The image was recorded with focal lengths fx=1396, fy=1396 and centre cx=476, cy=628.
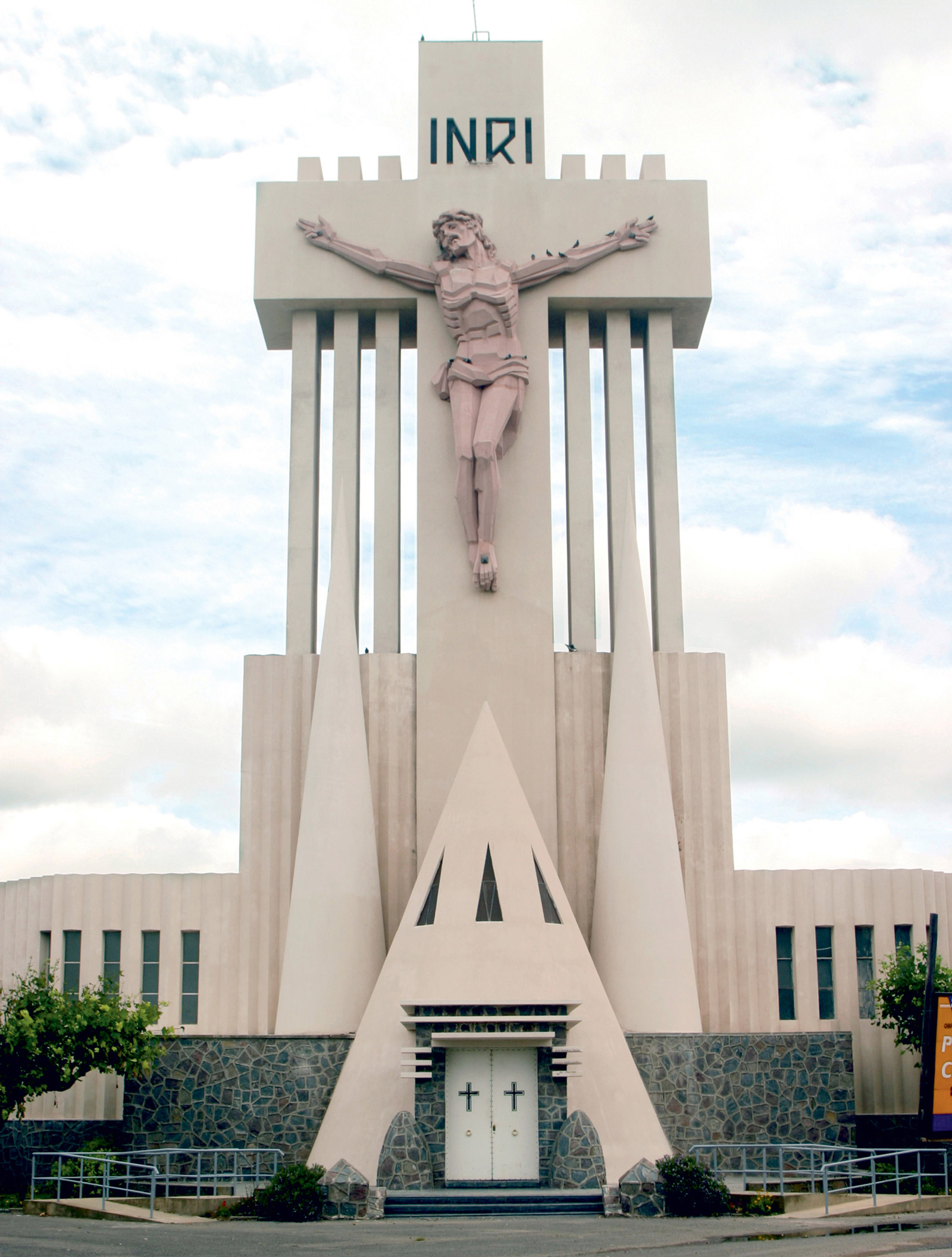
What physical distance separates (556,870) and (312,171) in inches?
619

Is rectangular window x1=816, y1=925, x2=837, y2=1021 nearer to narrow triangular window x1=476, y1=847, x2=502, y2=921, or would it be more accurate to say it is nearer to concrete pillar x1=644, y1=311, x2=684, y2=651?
concrete pillar x1=644, y1=311, x2=684, y2=651

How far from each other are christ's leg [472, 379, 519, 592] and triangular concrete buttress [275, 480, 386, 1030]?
2.73 meters

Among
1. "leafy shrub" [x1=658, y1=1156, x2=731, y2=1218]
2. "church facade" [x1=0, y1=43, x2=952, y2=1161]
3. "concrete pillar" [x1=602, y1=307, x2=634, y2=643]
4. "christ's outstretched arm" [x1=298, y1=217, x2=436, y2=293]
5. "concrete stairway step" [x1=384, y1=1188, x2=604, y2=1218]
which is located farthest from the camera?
"christ's outstretched arm" [x1=298, y1=217, x2=436, y2=293]

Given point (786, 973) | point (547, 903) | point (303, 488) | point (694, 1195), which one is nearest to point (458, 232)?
point (303, 488)

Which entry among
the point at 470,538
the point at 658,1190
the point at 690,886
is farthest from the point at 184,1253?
the point at 470,538

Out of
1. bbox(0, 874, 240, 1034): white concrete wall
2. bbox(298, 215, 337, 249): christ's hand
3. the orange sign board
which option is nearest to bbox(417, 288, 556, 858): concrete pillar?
bbox(298, 215, 337, 249): christ's hand

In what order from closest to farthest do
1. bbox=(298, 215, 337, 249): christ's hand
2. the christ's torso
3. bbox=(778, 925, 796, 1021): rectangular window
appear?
bbox=(778, 925, 796, 1021): rectangular window, the christ's torso, bbox=(298, 215, 337, 249): christ's hand

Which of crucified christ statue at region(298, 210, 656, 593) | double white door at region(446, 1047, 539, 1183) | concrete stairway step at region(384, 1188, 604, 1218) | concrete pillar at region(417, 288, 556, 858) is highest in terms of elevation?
crucified christ statue at region(298, 210, 656, 593)

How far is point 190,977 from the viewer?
26.2 meters

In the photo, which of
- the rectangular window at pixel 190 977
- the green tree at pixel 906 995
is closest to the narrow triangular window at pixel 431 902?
the rectangular window at pixel 190 977

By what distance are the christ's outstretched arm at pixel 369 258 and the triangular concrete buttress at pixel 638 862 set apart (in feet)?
23.0

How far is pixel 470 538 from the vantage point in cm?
2762

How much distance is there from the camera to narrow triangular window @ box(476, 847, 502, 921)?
22062 millimetres

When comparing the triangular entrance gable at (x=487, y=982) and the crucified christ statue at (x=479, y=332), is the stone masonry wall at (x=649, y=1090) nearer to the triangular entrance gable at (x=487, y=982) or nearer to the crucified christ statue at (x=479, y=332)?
the triangular entrance gable at (x=487, y=982)
